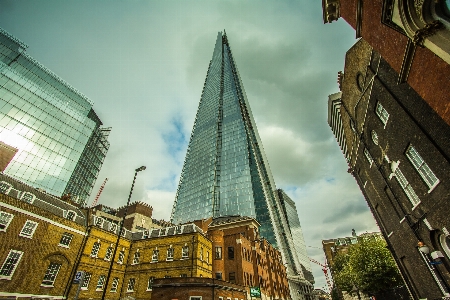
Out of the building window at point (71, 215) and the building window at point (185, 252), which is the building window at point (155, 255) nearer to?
the building window at point (185, 252)

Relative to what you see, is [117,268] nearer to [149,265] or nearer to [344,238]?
[149,265]

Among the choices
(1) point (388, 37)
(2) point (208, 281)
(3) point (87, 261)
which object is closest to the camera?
(1) point (388, 37)

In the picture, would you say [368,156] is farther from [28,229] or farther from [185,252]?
[28,229]

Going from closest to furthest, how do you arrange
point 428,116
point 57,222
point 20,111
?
point 428,116
point 57,222
point 20,111

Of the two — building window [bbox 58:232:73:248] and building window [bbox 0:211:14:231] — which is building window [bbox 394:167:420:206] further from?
building window [bbox 0:211:14:231]

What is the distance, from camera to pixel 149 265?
29.0m

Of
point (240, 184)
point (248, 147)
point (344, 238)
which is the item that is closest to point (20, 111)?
point (240, 184)

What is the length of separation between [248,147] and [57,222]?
85235 mm

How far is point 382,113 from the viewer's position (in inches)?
615

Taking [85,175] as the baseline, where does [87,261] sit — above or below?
below

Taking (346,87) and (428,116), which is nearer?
(428,116)

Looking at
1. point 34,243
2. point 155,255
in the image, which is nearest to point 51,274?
point 34,243

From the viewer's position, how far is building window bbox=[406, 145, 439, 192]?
38.5ft

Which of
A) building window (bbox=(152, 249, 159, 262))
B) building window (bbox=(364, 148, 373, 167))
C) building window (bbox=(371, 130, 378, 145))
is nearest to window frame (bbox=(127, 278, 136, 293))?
building window (bbox=(152, 249, 159, 262))
